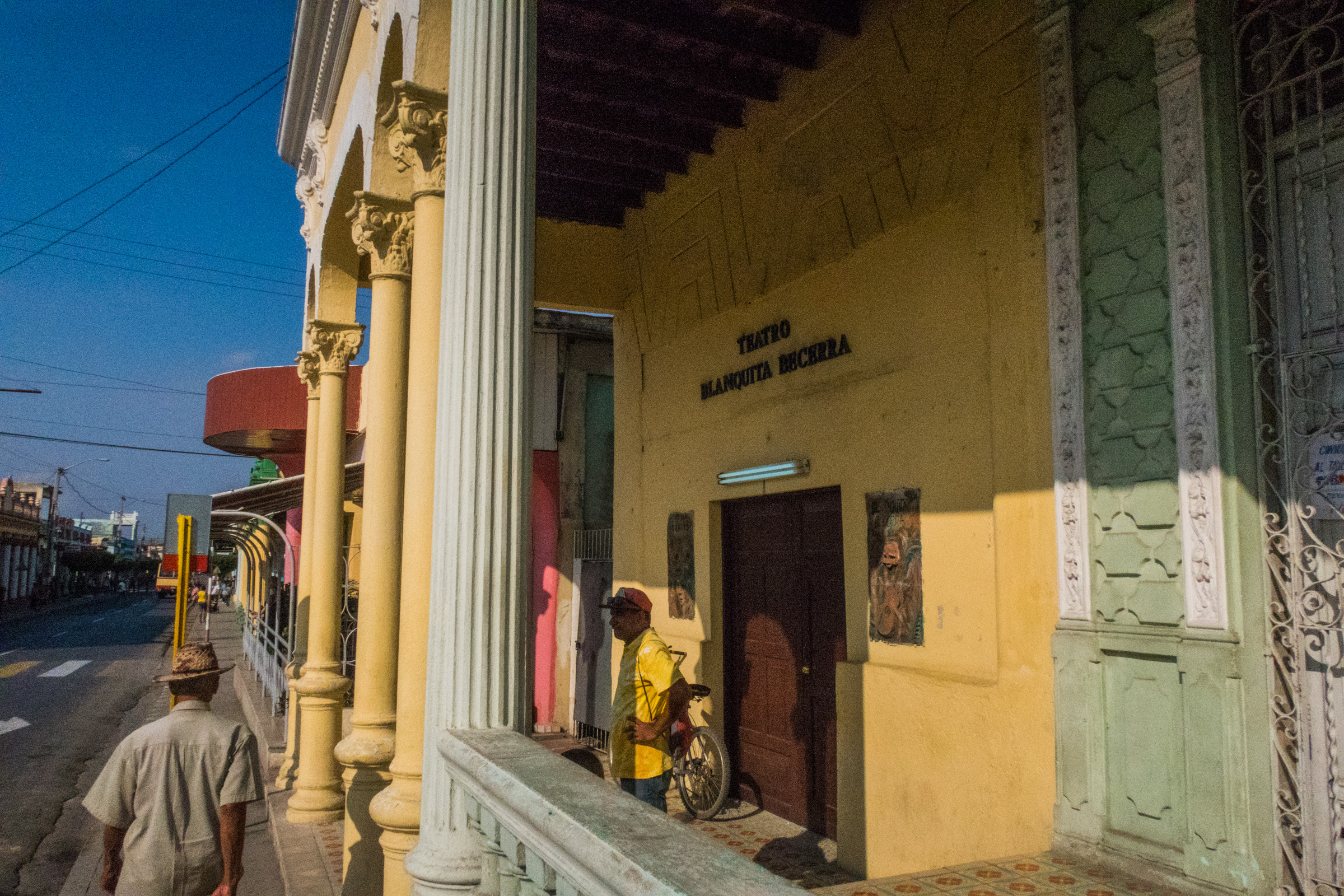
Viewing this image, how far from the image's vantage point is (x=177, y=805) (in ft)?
12.7

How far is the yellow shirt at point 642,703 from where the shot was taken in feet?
16.0

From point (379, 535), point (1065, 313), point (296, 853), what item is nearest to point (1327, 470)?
point (1065, 313)

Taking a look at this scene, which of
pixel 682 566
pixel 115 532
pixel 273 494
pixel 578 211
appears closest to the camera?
pixel 682 566

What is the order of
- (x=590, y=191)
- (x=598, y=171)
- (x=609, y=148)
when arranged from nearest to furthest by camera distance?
(x=609, y=148) < (x=598, y=171) < (x=590, y=191)

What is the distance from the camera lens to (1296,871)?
12.6ft

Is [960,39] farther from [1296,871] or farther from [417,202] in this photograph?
[1296,871]

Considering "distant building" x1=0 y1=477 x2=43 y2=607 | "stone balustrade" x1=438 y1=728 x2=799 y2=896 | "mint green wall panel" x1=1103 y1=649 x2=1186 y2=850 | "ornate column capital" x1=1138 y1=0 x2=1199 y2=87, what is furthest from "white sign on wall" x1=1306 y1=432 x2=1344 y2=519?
"distant building" x1=0 y1=477 x2=43 y2=607

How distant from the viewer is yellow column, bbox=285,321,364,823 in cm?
820

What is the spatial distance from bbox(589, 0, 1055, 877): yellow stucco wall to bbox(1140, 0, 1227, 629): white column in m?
0.82

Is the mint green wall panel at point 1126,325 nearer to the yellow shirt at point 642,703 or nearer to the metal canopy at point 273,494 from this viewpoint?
the yellow shirt at point 642,703

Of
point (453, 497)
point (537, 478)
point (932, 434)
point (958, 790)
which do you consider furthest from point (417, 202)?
point (537, 478)

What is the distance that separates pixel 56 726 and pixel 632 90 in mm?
11834

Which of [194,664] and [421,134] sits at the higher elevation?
[421,134]

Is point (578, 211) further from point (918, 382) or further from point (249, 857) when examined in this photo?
point (249, 857)
